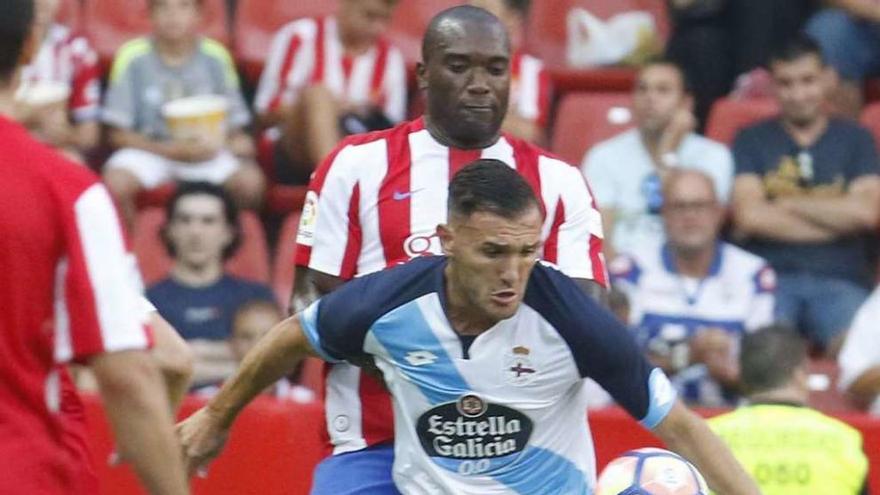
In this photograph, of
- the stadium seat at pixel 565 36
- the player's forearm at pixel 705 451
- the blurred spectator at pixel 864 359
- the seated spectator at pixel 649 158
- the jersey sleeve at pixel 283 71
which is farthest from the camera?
the stadium seat at pixel 565 36

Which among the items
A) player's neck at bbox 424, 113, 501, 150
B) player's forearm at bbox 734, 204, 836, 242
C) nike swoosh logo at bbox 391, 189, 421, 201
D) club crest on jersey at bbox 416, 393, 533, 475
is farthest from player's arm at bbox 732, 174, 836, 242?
club crest on jersey at bbox 416, 393, 533, 475

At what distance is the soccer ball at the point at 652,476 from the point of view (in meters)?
5.33

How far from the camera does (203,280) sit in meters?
8.50

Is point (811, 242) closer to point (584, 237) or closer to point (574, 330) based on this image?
point (584, 237)

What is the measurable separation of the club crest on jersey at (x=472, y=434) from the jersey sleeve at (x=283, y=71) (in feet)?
16.0

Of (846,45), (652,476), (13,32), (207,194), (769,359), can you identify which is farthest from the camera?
(846,45)

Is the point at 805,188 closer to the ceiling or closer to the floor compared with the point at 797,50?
closer to the floor

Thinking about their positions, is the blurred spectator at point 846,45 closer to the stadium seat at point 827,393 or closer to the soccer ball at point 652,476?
the stadium seat at point 827,393

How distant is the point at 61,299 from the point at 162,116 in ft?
19.4

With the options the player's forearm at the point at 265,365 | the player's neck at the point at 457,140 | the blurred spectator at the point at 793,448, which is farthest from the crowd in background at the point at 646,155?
the player's forearm at the point at 265,365

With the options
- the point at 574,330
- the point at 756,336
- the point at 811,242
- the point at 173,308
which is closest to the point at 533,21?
the point at 811,242

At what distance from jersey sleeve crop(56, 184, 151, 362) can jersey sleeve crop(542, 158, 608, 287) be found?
6.05 feet

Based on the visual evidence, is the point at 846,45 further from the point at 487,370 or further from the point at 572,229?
the point at 487,370

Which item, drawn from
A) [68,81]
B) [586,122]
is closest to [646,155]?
[586,122]
